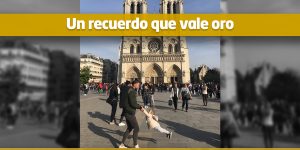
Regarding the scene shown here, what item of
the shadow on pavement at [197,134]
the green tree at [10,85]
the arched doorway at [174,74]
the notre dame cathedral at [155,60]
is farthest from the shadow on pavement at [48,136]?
the arched doorway at [174,74]

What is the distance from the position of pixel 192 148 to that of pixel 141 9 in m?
61.3

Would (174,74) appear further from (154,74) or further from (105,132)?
(105,132)

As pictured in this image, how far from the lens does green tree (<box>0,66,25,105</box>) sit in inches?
251

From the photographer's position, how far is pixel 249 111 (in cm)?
526

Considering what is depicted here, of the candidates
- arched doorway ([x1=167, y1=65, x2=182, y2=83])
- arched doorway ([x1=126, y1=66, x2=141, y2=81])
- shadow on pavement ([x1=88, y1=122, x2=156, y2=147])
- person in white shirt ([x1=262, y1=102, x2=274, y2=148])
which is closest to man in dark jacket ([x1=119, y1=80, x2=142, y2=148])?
shadow on pavement ([x1=88, y1=122, x2=156, y2=147])

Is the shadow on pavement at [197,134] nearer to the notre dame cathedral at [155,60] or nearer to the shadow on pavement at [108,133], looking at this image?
the shadow on pavement at [108,133]

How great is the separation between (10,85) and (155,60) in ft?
183

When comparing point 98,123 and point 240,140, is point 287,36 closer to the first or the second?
point 240,140

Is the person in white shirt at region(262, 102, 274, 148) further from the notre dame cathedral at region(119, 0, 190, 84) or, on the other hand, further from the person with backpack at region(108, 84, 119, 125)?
the notre dame cathedral at region(119, 0, 190, 84)

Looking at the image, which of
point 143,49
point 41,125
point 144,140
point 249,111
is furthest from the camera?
point 143,49

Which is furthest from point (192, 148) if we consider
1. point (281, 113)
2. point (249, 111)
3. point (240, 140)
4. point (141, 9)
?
point (141, 9)

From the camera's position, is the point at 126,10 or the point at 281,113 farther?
the point at 126,10

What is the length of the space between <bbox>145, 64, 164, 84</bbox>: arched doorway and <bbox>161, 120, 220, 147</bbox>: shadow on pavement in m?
52.6

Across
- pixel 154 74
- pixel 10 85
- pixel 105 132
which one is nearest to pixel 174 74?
pixel 154 74
